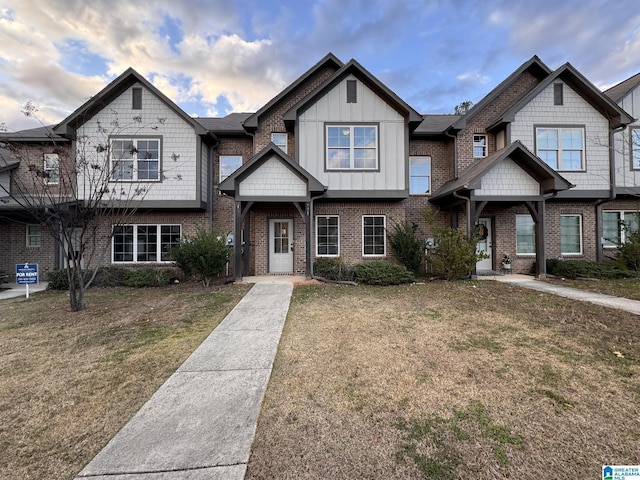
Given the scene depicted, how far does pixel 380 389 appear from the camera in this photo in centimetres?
324

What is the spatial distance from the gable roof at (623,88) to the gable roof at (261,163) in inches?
530

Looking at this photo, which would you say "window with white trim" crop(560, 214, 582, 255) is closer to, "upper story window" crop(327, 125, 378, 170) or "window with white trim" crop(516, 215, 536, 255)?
"window with white trim" crop(516, 215, 536, 255)

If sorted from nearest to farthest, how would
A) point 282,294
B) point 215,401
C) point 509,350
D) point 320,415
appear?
point 320,415, point 215,401, point 509,350, point 282,294

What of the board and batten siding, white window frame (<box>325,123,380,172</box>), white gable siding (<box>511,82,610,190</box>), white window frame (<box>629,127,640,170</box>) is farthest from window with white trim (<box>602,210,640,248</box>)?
white window frame (<box>325,123,380,172</box>)

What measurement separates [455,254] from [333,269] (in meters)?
4.19

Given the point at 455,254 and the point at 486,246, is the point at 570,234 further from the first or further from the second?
the point at 455,254

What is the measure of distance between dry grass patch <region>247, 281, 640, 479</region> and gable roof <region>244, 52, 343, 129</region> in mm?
8988

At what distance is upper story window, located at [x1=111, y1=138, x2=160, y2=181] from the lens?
11.1m

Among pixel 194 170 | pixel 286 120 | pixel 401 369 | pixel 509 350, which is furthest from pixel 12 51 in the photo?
pixel 509 350

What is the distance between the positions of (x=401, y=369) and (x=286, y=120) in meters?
10.0

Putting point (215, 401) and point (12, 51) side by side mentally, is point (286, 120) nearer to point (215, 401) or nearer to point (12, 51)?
point (12, 51)

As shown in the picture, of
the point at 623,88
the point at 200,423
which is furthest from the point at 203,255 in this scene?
the point at 623,88

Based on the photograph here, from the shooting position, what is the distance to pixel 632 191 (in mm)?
11828

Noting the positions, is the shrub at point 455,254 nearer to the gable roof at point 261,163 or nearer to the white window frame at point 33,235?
the gable roof at point 261,163
